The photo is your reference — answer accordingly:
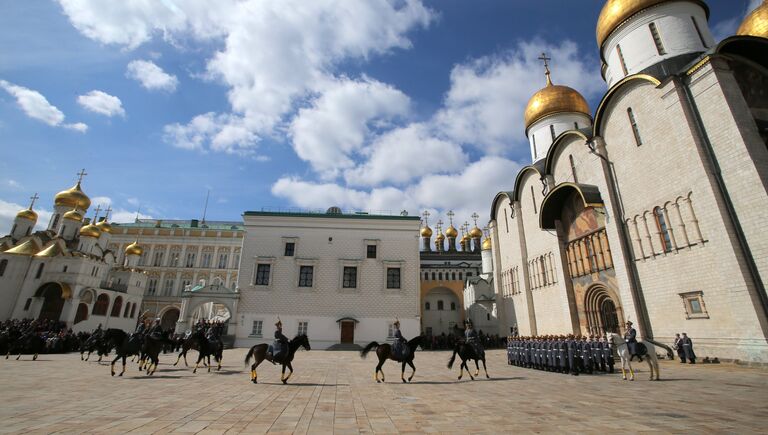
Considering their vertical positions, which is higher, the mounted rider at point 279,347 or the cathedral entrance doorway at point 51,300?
the cathedral entrance doorway at point 51,300

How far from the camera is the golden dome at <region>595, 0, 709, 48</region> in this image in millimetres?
17766

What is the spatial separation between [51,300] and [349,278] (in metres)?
24.3

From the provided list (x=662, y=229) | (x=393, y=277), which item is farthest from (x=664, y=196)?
(x=393, y=277)

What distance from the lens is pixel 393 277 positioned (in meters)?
26.7

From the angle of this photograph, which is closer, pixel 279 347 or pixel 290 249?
pixel 279 347

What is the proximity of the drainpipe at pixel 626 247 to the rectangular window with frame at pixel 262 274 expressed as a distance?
75.1 ft

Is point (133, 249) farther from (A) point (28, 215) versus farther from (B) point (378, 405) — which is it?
(B) point (378, 405)

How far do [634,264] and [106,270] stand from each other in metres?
40.7

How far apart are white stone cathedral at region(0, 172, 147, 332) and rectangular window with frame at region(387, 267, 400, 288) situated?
25.3 metres

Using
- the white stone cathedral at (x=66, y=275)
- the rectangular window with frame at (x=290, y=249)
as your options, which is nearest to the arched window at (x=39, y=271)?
the white stone cathedral at (x=66, y=275)

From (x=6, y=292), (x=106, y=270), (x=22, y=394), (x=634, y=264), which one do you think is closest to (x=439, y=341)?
(x=634, y=264)

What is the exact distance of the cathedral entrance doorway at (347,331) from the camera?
2525cm

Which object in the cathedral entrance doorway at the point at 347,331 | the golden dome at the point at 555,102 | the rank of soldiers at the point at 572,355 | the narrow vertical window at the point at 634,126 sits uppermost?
the golden dome at the point at 555,102

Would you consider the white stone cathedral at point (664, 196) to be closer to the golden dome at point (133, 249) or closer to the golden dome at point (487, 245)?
the golden dome at point (487, 245)
